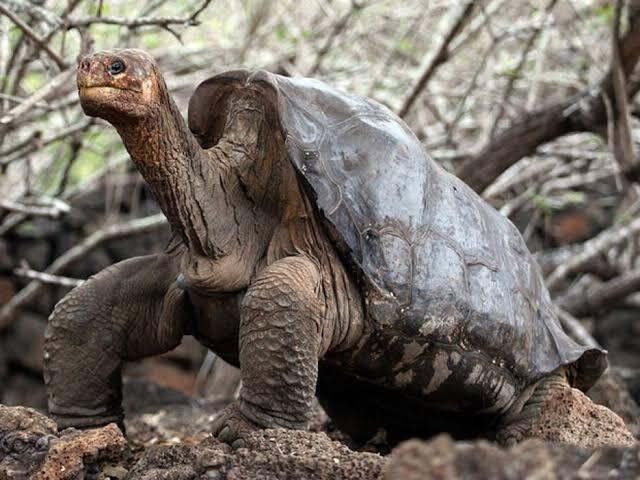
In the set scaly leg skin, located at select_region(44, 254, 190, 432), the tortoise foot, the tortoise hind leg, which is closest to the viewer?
the tortoise foot

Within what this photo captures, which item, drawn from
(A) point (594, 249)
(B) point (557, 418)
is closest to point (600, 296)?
(A) point (594, 249)

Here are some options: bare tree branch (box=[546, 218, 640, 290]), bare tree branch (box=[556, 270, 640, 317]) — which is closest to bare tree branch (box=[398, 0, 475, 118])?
bare tree branch (box=[546, 218, 640, 290])

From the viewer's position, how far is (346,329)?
9.44 feet

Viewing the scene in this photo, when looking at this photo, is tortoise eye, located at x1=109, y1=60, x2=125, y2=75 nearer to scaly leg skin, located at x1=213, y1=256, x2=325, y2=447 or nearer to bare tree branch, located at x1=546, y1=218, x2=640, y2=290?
scaly leg skin, located at x1=213, y1=256, x2=325, y2=447

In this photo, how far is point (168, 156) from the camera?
8.82ft

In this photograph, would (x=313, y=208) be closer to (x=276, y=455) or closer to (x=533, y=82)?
(x=276, y=455)

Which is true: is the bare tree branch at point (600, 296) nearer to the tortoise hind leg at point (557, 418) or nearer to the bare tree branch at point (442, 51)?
the bare tree branch at point (442, 51)

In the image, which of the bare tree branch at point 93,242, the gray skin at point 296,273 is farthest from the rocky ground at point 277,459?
the bare tree branch at point 93,242

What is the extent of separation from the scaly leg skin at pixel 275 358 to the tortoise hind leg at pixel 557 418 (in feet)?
3.45

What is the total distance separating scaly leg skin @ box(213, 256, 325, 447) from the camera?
103 inches

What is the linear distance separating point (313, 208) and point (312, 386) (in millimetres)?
537

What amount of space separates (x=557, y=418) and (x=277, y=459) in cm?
154

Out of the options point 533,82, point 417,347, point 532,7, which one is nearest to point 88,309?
point 417,347

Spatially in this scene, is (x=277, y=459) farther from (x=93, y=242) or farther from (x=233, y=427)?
(x=93, y=242)
